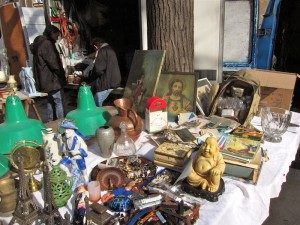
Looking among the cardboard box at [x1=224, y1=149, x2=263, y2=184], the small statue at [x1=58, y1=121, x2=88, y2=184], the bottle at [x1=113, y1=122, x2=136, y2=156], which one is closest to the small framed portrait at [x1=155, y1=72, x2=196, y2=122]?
the bottle at [x1=113, y1=122, x2=136, y2=156]

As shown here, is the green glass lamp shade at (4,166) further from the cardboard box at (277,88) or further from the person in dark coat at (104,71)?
the person in dark coat at (104,71)

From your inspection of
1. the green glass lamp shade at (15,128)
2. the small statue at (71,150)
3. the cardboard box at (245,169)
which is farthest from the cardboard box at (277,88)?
the green glass lamp shade at (15,128)

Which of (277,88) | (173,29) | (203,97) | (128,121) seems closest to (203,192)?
(128,121)

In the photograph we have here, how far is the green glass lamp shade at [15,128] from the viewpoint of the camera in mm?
1235

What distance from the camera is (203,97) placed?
6.15ft

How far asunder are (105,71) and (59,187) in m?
2.46

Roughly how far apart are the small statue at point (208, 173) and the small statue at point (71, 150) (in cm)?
42

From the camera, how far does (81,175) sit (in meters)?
1.07

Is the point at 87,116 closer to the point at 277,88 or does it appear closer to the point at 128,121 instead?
the point at 128,121

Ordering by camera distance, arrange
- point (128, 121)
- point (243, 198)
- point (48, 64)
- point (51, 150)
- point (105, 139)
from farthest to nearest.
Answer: point (48, 64) < point (128, 121) < point (105, 139) < point (51, 150) < point (243, 198)

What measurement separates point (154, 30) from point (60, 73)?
175 cm

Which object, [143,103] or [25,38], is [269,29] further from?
[25,38]

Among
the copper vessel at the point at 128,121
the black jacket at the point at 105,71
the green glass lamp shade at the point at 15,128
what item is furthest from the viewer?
the black jacket at the point at 105,71

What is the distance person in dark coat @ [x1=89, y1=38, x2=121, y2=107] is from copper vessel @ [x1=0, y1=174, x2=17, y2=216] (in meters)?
2.42
